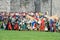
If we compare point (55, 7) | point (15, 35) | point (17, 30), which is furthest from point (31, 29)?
point (55, 7)

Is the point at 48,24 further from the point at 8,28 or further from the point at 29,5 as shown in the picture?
the point at 29,5

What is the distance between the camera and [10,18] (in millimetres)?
24078

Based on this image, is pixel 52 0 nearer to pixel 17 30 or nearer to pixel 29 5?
pixel 29 5

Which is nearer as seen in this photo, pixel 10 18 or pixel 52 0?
pixel 10 18

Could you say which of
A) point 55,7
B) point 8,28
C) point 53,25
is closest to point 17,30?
point 8,28

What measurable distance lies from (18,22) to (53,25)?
2.33 meters

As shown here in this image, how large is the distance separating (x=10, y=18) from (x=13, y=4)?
627 cm

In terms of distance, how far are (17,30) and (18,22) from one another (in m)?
0.93

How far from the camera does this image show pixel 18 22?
932 inches

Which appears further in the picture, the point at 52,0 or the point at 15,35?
the point at 52,0

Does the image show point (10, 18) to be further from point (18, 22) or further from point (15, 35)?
point (15, 35)

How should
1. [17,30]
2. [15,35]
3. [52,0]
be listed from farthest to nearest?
[52,0]
[17,30]
[15,35]

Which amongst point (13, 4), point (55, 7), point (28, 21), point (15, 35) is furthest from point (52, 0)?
point (15, 35)

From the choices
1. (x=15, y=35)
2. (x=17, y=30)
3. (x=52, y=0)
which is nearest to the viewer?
(x=15, y=35)
